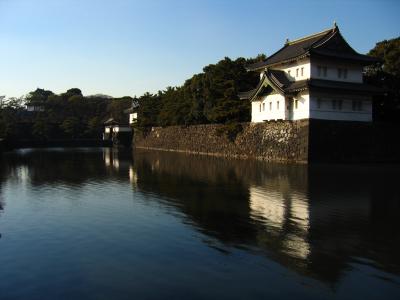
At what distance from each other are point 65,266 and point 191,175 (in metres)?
17.1

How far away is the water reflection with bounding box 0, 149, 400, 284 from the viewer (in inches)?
376

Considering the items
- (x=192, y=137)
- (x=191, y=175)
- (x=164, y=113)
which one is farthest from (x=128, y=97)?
(x=191, y=175)

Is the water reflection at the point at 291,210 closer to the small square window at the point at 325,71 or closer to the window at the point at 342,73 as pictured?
the small square window at the point at 325,71

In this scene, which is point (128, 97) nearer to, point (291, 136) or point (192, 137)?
Result: point (192, 137)

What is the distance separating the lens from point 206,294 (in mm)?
7246

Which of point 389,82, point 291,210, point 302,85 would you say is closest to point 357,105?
point 389,82

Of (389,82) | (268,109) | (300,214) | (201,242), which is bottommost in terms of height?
(201,242)

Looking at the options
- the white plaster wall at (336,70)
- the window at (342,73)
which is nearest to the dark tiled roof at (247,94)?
the white plaster wall at (336,70)

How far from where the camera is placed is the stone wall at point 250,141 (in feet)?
114

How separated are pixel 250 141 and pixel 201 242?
102 feet

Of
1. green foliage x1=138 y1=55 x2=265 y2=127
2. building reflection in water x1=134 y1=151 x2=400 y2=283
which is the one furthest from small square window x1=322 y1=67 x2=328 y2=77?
building reflection in water x1=134 y1=151 x2=400 y2=283

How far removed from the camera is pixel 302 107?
1404 inches

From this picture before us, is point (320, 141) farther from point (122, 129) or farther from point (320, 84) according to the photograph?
point (122, 129)

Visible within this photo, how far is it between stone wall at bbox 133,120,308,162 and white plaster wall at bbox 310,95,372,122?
71.1 inches
